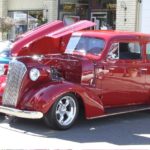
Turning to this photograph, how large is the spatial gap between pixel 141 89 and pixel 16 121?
2.60 m

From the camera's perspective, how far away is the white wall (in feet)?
52.9

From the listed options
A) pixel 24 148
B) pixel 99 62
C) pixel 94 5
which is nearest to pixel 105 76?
pixel 99 62

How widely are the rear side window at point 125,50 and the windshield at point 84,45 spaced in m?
0.24

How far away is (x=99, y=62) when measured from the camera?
342 inches

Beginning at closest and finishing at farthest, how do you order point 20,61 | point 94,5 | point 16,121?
point 20,61 → point 16,121 → point 94,5

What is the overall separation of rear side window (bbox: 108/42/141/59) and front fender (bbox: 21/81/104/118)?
1068 mm

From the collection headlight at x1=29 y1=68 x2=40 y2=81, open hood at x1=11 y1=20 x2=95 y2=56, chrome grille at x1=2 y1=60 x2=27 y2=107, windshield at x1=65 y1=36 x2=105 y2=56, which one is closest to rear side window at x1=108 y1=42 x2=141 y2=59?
windshield at x1=65 y1=36 x2=105 y2=56

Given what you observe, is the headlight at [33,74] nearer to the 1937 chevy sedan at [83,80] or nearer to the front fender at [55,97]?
the 1937 chevy sedan at [83,80]

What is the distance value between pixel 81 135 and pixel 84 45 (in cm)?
209

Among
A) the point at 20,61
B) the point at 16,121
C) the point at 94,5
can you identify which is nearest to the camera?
the point at 20,61

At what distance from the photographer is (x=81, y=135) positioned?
778 centimetres

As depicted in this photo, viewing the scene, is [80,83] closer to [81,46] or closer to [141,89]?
[81,46]

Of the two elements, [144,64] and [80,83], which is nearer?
[80,83]

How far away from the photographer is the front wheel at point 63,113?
25.8 feet
